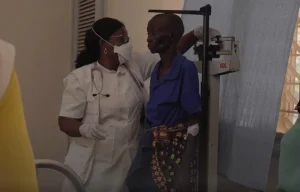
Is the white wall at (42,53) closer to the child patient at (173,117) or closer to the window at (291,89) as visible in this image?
the child patient at (173,117)

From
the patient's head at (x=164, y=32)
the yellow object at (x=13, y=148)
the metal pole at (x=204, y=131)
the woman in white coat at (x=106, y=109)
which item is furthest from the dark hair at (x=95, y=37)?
the yellow object at (x=13, y=148)

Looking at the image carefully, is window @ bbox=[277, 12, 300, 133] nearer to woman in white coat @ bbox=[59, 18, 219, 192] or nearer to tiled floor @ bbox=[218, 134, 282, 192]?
tiled floor @ bbox=[218, 134, 282, 192]

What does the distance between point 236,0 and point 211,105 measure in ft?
0.86

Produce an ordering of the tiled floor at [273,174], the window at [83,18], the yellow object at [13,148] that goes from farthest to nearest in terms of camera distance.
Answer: the window at [83,18]
the tiled floor at [273,174]
the yellow object at [13,148]

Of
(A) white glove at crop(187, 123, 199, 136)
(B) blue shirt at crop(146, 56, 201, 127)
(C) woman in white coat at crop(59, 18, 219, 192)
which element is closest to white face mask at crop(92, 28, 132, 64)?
(C) woman in white coat at crop(59, 18, 219, 192)

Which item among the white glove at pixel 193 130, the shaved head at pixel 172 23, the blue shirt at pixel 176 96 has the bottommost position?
the white glove at pixel 193 130

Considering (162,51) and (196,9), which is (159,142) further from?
(196,9)

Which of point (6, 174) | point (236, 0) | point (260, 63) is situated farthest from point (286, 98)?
point (6, 174)

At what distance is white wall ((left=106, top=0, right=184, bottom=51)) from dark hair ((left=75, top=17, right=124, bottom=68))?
0.03m

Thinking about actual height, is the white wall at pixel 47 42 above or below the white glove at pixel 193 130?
above

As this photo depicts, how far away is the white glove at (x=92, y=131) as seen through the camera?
93 centimetres

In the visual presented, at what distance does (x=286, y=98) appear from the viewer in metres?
0.85

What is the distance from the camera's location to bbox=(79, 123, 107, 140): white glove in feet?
3.04

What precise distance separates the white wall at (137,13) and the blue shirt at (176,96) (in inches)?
4.3
